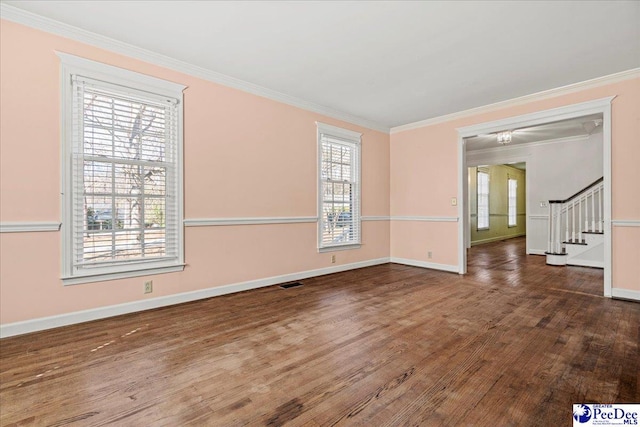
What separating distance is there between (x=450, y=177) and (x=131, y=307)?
16.5ft

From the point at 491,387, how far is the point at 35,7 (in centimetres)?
450

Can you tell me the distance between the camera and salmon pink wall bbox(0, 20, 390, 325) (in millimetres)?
2609

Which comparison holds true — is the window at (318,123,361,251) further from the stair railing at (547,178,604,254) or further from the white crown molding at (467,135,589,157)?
the white crown molding at (467,135,589,157)

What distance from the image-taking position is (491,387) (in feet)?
6.12

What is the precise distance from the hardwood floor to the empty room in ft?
0.06

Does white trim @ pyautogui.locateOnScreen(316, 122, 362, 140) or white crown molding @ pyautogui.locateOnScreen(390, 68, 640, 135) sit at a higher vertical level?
white crown molding @ pyautogui.locateOnScreen(390, 68, 640, 135)

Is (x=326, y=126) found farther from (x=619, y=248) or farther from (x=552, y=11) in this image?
(x=619, y=248)

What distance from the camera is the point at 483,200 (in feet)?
32.2

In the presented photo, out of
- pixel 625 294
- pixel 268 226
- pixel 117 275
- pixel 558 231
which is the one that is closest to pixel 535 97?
pixel 625 294

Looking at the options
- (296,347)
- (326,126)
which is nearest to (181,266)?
(296,347)

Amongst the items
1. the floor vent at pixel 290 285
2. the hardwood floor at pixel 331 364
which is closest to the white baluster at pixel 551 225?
the hardwood floor at pixel 331 364

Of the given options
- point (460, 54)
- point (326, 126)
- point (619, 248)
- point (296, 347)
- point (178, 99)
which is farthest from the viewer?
point (326, 126)

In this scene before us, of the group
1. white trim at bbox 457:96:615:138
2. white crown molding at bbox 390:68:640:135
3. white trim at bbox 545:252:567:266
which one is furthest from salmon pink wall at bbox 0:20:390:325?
white trim at bbox 545:252:567:266

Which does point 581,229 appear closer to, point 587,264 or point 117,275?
point 587,264
